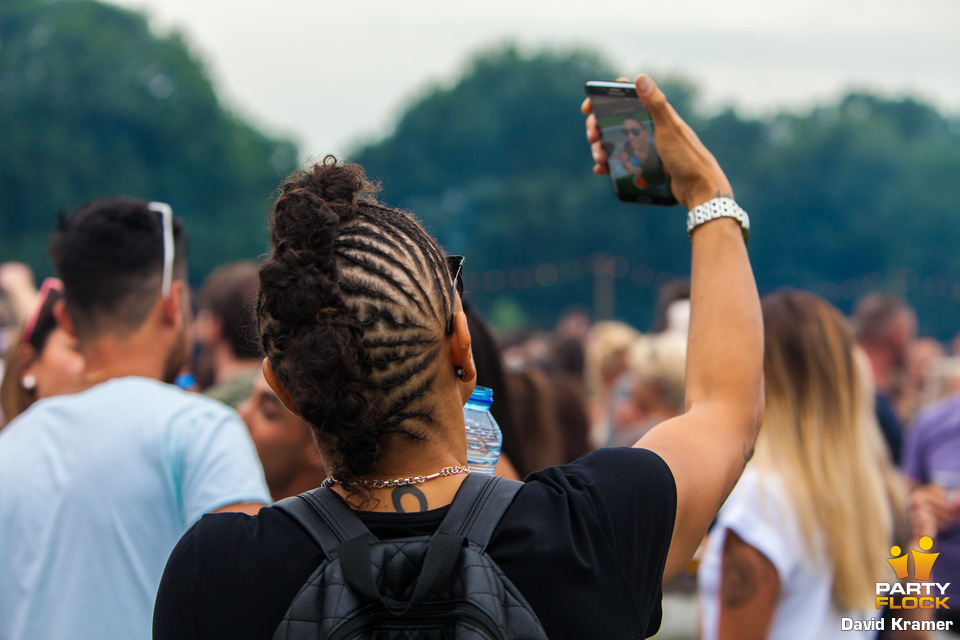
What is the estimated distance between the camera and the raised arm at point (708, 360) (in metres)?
1.48

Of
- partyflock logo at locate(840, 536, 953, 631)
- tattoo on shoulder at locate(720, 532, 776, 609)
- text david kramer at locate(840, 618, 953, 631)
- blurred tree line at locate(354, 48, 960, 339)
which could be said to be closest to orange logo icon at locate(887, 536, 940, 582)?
partyflock logo at locate(840, 536, 953, 631)

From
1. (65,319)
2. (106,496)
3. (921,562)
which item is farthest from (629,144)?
(921,562)

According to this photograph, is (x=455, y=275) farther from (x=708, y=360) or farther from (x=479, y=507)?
(x=708, y=360)

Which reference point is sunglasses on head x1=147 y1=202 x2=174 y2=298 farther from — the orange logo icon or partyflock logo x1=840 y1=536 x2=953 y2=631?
the orange logo icon

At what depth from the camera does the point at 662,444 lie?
1482mm

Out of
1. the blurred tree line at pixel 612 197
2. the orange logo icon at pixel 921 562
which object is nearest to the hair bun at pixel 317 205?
the orange logo icon at pixel 921 562

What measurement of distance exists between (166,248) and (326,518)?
5.51 ft

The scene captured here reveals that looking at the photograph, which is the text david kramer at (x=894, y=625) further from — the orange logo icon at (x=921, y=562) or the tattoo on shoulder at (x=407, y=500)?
the tattoo on shoulder at (x=407, y=500)

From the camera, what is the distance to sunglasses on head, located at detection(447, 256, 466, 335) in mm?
1401

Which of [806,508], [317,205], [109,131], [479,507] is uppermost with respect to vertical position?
[109,131]

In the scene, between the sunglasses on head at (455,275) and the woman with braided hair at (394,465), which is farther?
the sunglasses on head at (455,275)

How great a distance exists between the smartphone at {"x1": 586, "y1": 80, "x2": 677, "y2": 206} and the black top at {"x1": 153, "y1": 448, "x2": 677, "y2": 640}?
2.37 ft

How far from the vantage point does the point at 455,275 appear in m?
1.45

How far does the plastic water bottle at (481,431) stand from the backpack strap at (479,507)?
61cm
